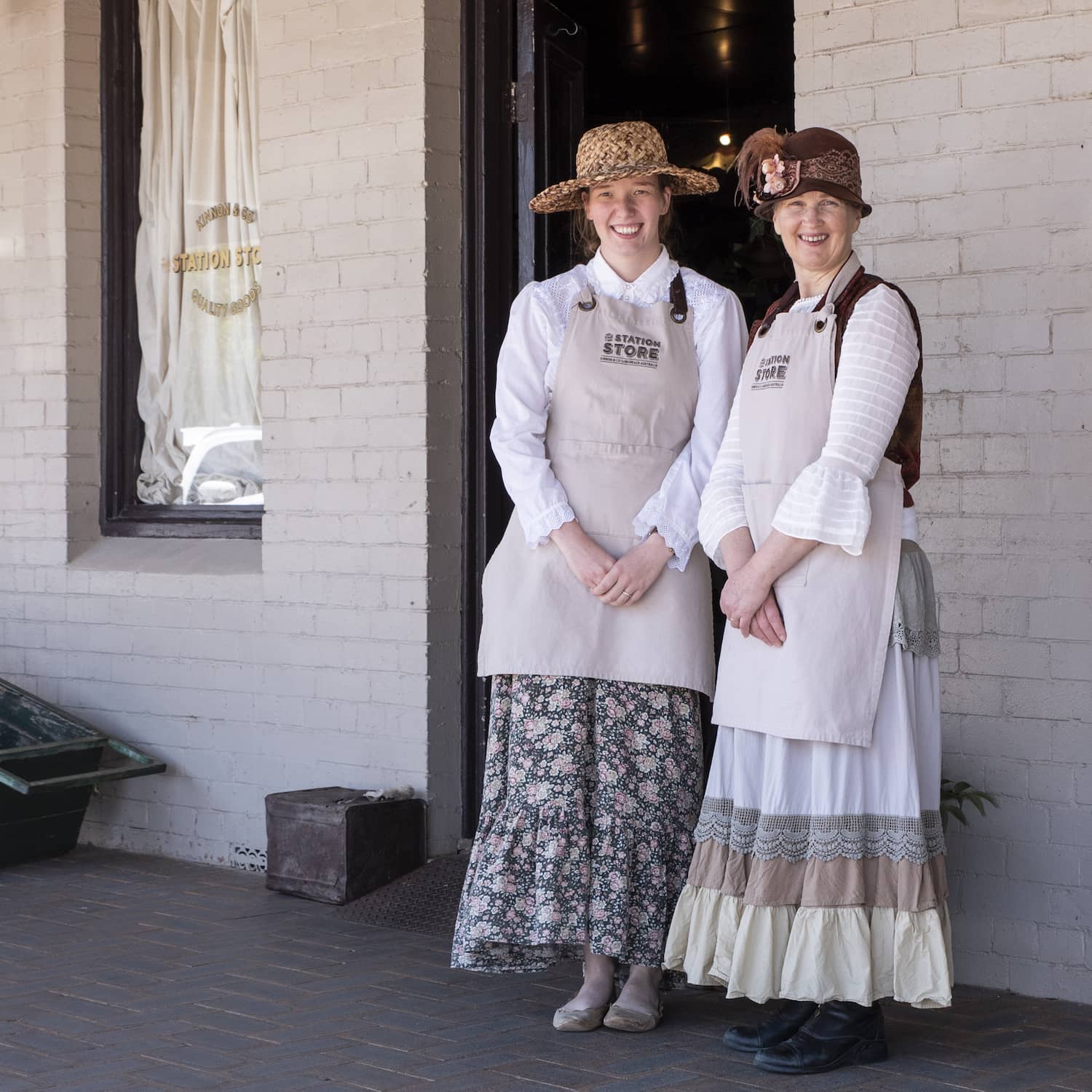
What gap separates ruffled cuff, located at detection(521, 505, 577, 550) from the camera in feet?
12.3

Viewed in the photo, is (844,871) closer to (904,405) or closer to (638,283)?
(904,405)

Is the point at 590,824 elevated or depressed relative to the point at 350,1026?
elevated

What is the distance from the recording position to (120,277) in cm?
638

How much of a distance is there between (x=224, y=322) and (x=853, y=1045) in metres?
3.83

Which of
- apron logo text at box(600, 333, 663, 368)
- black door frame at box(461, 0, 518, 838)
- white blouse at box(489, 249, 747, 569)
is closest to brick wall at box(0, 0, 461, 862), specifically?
black door frame at box(461, 0, 518, 838)

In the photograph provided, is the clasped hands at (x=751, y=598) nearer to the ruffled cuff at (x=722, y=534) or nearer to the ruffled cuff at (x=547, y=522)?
the ruffled cuff at (x=722, y=534)

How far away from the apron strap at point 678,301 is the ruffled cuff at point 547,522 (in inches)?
20.4

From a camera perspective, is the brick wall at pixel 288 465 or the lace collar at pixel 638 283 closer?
the lace collar at pixel 638 283

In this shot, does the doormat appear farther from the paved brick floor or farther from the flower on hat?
the flower on hat

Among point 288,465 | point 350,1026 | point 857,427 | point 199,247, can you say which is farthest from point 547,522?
point 199,247

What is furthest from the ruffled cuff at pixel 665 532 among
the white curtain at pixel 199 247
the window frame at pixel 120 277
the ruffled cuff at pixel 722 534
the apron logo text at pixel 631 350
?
the window frame at pixel 120 277

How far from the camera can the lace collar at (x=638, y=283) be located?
3.85 meters

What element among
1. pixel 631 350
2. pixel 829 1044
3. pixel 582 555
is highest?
pixel 631 350

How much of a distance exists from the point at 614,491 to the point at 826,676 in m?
0.74
